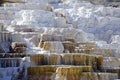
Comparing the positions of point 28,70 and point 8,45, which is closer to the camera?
point 28,70

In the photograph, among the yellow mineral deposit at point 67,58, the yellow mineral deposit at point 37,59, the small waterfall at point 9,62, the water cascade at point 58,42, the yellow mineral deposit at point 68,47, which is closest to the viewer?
the water cascade at point 58,42

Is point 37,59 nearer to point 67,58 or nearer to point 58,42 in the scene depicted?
point 67,58

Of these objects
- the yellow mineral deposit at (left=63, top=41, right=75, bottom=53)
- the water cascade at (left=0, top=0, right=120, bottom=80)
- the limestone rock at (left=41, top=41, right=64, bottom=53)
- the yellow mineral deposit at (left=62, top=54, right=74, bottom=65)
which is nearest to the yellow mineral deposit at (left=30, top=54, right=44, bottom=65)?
the water cascade at (left=0, top=0, right=120, bottom=80)

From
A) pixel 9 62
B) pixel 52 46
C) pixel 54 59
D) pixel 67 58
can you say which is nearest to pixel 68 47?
pixel 52 46

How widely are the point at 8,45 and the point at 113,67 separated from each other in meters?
5.38

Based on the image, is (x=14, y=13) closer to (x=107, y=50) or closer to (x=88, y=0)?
(x=107, y=50)

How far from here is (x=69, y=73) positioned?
2372cm

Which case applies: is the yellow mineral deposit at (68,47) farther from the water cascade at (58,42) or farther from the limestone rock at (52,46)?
the limestone rock at (52,46)

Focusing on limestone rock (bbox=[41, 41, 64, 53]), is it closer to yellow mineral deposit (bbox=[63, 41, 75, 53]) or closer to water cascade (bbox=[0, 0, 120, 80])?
water cascade (bbox=[0, 0, 120, 80])

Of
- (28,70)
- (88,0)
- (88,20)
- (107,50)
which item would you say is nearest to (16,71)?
(28,70)

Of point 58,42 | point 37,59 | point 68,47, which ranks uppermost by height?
point 58,42

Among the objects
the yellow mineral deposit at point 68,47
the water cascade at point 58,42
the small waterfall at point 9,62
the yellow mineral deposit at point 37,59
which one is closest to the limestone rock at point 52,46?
the water cascade at point 58,42

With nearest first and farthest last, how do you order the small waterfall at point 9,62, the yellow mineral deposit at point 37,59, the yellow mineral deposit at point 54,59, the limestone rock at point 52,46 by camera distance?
1. the small waterfall at point 9,62
2. the yellow mineral deposit at point 37,59
3. the yellow mineral deposit at point 54,59
4. the limestone rock at point 52,46

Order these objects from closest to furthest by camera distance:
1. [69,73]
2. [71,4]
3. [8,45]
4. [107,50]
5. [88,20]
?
[69,73]
[8,45]
[107,50]
[88,20]
[71,4]
